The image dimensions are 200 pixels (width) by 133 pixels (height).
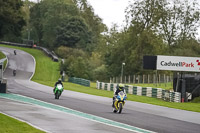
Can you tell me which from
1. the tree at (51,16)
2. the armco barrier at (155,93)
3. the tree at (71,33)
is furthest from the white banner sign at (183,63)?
the tree at (51,16)

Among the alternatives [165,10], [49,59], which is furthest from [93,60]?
[165,10]

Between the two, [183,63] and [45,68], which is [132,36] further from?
[183,63]

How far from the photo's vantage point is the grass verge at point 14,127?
1331 centimetres

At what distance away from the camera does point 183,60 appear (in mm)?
38406

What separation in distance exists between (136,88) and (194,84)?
8.98 meters

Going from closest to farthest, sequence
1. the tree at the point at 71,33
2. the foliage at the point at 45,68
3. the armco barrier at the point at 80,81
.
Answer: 1. the armco barrier at the point at 80,81
2. the foliage at the point at 45,68
3. the tree at the point at 71,33

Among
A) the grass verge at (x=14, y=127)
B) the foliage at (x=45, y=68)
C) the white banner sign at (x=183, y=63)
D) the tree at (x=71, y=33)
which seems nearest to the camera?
the grass verge at (x=14, y=127)

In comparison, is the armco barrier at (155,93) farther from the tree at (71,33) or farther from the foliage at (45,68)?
the tree at (71,33)

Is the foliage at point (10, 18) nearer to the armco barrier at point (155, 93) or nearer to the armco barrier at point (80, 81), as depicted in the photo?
the armco barrier at point (80, 81)

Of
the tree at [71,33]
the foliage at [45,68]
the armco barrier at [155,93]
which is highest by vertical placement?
the tree at [71,33]

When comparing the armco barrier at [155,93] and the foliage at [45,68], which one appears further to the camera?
the foliage at [45,68]

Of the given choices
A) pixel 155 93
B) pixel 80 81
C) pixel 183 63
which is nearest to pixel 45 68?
pixel 80 81

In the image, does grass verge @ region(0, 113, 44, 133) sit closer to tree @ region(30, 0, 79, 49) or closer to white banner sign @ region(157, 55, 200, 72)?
white banner sign @ region(157, 55, 200, 72)

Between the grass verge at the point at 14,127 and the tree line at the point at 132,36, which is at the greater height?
the tree line at the point at 132,36
